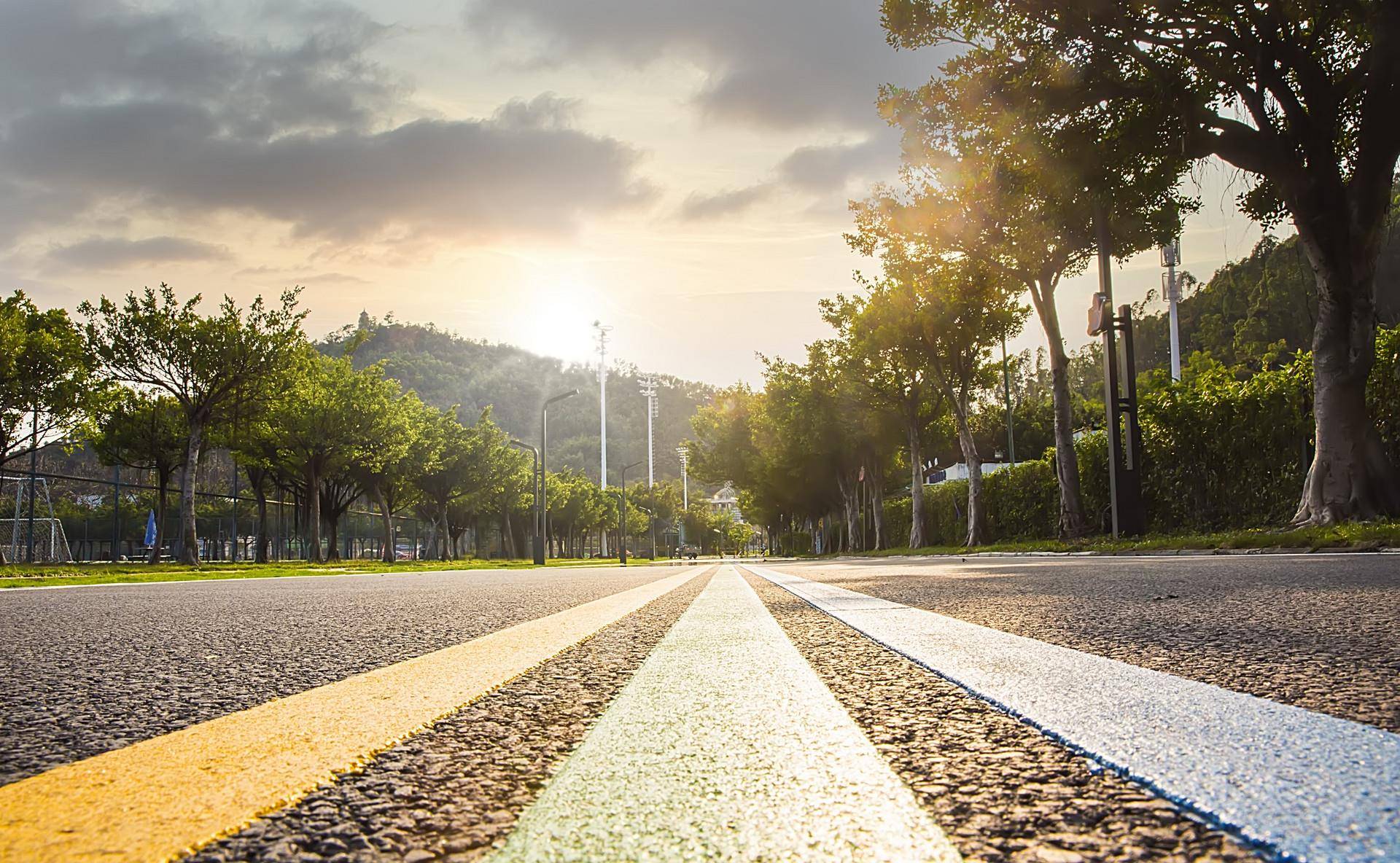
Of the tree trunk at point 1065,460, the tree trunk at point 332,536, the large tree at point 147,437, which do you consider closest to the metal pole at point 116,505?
the large tree at point 147,437

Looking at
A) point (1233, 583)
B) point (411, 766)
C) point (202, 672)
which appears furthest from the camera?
point (1233, 583)

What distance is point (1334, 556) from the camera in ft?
25.0

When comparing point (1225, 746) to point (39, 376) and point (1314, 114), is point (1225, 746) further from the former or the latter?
point (39, 376)

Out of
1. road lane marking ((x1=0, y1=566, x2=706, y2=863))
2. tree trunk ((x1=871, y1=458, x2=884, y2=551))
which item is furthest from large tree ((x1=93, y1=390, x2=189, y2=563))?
road lane marking ((x1=0, y1=566, x2=706, y2=863))

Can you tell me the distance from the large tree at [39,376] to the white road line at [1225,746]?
30282mm

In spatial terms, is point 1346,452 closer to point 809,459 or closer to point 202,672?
point 202,672

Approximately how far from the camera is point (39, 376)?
25672mm

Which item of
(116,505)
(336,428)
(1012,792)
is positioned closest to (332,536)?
(116,505)

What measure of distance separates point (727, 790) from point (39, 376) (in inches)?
1235

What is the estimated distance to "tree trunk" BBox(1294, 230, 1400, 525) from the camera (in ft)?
36.7

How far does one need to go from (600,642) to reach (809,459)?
4131 cm

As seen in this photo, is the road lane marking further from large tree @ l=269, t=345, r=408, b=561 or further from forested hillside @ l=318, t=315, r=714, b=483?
forested hillside @ l=318, t=315, r=714, b=483

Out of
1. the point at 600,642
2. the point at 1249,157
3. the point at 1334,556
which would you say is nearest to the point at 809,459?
the point at 1249,157

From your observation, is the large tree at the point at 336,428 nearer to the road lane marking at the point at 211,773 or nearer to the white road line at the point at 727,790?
the road lane marking at the point at 211,773
